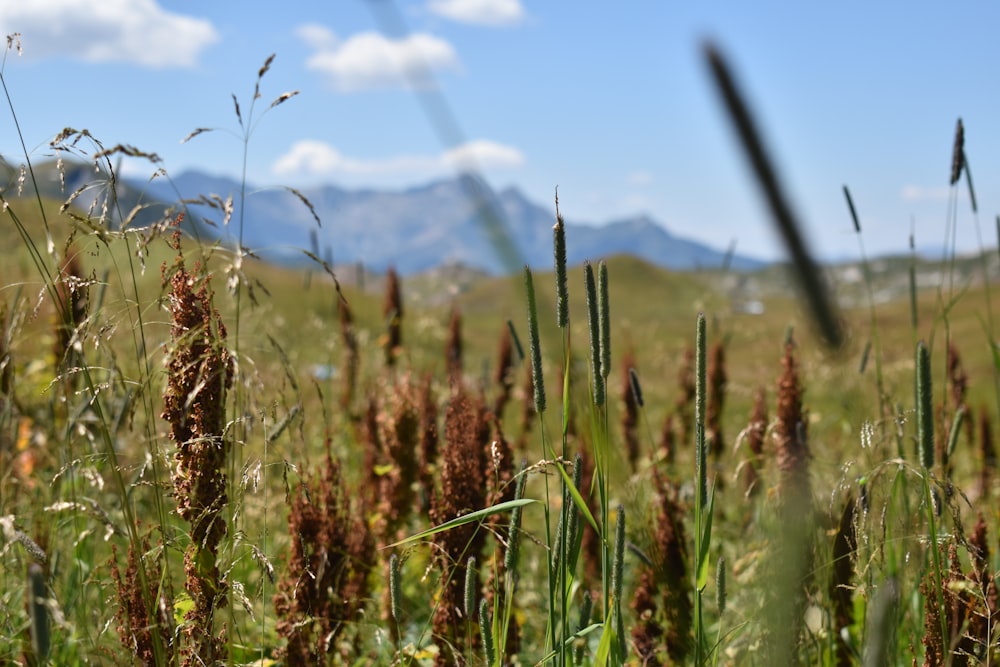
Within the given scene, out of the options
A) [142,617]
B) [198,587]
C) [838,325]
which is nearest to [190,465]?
[198,587]

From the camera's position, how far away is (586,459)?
4449 millimetres

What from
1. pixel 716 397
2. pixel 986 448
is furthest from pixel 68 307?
pixel 986 448

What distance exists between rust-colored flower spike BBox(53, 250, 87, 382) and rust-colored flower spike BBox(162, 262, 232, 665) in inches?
8.7

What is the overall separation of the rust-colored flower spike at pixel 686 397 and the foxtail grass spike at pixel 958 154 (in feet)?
13.4

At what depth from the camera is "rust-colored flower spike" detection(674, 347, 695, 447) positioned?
6887mm

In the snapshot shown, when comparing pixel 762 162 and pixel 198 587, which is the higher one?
pixel 762 162

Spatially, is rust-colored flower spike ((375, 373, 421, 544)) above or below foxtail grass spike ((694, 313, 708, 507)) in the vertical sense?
below

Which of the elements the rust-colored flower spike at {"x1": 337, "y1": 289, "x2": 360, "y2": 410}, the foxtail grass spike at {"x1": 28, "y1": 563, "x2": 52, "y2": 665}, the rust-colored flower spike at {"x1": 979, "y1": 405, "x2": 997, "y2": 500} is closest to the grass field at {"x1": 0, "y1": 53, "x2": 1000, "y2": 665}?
the foxtail grass spike at {"x1": 28, "y1": 563, "x2": 52, "y2": 665}

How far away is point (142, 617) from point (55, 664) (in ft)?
2.32

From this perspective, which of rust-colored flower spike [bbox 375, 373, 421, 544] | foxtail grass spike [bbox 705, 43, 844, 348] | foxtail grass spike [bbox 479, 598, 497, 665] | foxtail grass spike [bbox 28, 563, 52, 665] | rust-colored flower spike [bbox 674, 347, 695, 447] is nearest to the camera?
foxtail grass spike [bbox 705, 43, 844, 348]

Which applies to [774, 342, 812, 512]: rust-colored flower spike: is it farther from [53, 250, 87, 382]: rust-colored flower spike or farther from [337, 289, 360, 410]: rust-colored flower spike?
[337, 289, 360, 410]: rust-colored flower spike

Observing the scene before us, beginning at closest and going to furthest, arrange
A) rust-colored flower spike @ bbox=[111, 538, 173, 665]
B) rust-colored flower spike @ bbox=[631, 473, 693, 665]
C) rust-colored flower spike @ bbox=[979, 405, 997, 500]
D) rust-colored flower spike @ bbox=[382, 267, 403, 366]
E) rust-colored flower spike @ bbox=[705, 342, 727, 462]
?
rust-colored flower spike @ bbox=[111, 538, 173, 665]
rust-colored flower spike @ bbox=[631, 473, 693, 665]
rust-colored flower spike @ bbox=[705, 342, 727, 462]
rust-colored flower spike @ bbox=[979, 405, 997, 500]
rust-colored flower spike @ bbox=[382, 267, 403, 366]

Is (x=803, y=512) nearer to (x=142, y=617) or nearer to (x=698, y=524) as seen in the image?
(x=698, y=524)

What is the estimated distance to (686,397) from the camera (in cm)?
708
